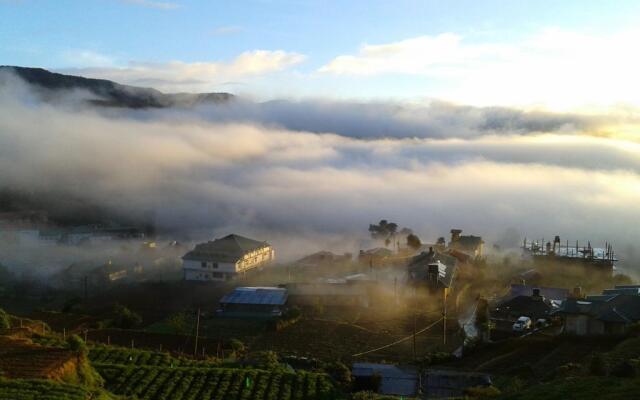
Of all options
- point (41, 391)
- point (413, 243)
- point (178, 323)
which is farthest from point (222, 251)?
point (41, 391)

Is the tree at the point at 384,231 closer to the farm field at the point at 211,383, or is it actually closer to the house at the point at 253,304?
the house at the point at 253,304

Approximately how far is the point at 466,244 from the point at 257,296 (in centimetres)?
1613

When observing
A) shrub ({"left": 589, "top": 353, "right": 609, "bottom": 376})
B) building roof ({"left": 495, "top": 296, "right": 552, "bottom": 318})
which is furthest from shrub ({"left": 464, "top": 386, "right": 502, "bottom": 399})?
building roof ({"left": 495, "top": 296, "right": 552, "bottom": 318})

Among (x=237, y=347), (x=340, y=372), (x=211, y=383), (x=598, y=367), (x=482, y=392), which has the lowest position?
(x=237, y=347)

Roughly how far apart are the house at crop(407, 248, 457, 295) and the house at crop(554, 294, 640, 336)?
23.8ft

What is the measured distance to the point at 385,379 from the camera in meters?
15.3

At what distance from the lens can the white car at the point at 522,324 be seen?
65.7 feet

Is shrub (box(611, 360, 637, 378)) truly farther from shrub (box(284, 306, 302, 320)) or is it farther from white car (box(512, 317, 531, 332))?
shrub (box(284, 306, 302, 320))

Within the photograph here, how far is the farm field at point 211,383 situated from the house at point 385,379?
2.93ft

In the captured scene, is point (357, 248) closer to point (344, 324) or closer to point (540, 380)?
point (344, 324)

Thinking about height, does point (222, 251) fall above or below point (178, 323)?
above

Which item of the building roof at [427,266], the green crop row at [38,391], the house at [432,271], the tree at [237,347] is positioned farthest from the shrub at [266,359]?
the building roof at [427,266]

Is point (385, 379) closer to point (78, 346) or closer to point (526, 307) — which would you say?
point (78, 346)

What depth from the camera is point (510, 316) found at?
22016mm
